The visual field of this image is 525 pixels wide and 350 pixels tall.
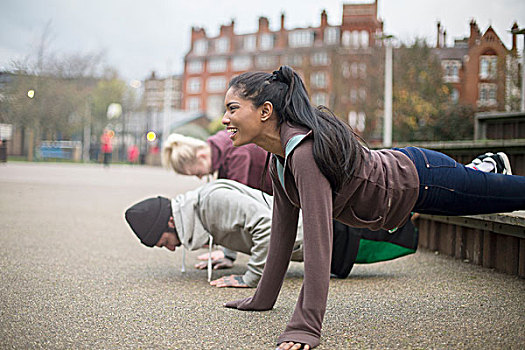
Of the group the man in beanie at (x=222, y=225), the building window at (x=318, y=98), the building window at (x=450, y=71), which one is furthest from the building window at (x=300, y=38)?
the man in beanie at (x=222, y=225)

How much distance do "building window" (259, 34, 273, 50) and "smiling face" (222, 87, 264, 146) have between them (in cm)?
6444

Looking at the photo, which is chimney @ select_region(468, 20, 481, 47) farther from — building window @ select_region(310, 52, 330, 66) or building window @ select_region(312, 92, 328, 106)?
building window @ select_region(310, 52, 330, 66)

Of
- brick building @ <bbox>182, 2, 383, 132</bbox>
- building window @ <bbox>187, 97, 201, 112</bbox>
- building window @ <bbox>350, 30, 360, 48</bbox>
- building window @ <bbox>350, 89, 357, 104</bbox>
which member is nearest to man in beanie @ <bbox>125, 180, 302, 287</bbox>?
brick building @ <bbox>182, 2, 383, 132</bbox>

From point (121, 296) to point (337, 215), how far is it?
67.1 inches

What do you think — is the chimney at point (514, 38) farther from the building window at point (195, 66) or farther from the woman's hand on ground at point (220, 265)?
the building window at point (195, 66)

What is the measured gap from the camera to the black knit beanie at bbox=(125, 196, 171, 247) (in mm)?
4145

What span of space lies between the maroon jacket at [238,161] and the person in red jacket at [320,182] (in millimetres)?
1972

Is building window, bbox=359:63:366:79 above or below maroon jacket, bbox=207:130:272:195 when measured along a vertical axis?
above

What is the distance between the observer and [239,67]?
67.4 meters

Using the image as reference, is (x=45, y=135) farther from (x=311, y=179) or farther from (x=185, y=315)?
(x=311, y=179)

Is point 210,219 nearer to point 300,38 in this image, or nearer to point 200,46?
point 300,38

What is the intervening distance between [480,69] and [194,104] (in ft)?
201

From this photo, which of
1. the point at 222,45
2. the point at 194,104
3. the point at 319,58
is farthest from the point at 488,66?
the point at 194,104

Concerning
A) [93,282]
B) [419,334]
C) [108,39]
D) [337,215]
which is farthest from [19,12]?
[419,334]
